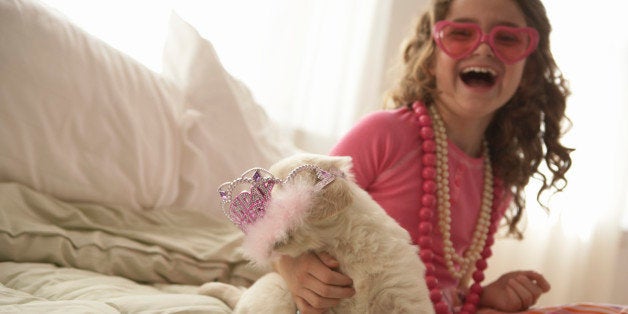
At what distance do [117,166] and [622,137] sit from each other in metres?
1.75

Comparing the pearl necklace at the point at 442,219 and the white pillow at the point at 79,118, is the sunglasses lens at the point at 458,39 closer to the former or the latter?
the pearl necklace at the point at 442,219

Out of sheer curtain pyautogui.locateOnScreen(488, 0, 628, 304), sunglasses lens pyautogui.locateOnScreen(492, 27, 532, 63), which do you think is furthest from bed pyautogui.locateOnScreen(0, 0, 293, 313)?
sheer curtain pyautogui.locateOnScreen(488, 0, 628, 304)

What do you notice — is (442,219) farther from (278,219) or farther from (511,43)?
(278,219)

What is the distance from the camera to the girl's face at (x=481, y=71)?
3.69 ft

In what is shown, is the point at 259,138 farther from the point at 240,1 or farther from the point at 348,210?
the point at 348,210

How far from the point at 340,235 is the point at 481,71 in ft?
1.97

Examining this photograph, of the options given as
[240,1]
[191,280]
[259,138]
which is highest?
[240,1]

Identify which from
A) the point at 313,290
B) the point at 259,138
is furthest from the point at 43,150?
the point at 313,290

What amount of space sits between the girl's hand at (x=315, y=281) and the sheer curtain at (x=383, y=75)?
39.2 inches

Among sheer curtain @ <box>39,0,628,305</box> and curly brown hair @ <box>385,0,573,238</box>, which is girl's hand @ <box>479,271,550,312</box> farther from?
sheer curtain @ <box>39,0,628,305</box>

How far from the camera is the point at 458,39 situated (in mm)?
1143

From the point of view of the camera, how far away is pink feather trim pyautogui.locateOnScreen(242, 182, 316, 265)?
0.66 meters

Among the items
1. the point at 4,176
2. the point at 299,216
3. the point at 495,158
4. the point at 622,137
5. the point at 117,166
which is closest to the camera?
the point at 299,216

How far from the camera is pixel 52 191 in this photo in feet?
3.49
